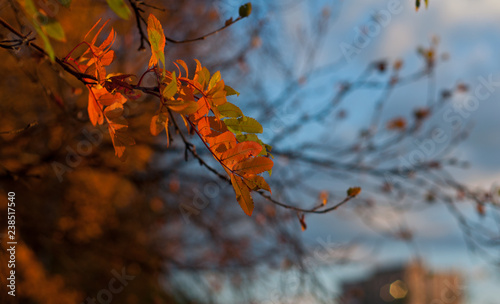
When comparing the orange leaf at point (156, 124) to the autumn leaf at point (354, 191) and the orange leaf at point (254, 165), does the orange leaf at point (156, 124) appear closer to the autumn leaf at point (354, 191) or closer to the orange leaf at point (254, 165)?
the orange leaf at point (254, 165)

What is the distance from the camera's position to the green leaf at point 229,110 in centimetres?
80

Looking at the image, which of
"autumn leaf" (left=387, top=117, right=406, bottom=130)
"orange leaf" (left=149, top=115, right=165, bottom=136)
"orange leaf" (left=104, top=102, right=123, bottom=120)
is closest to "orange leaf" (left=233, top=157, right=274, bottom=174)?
"orange leaf" (left=149, top=115, right=165, bottom=136)

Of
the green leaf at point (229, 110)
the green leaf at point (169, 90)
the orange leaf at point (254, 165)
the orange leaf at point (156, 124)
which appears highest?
the green leaf at point (229, 110)

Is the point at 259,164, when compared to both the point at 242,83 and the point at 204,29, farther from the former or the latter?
the point at 204,29

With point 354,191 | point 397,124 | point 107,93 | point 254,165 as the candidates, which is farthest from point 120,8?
point 397,124

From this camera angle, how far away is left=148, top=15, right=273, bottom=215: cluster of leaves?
0.77 m

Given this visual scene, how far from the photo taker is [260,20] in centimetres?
292

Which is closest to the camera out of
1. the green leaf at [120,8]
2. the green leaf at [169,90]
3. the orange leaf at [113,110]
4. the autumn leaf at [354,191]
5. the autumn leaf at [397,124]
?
the green leaf at [120,8]

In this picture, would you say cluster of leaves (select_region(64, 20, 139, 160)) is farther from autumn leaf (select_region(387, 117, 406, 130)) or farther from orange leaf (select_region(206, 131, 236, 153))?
autumn leaf (select_region(387, 117, 406, 130))

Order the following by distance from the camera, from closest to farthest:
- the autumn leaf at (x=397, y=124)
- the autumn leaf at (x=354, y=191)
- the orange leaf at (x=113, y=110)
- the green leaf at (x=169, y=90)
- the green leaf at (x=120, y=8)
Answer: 1. the green leaf at (x=120, y=8)
2. the green leaf at (x=169, y=90)
3. the orange leaf at (x=113, y=110)
4. the autumn leaf at (x=354, y=191)
5. the autumn leaf at (x=397, y=124)

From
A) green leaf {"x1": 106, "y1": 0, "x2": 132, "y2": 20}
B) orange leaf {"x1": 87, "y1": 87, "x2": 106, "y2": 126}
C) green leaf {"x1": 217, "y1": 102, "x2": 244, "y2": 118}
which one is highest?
orange leaf {"x1": 87, "y1": 87, "x2": 106, "y2": 126}

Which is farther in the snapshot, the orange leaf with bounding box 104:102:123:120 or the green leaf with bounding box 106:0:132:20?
the orange leaf with bounding box 104:102:123:120

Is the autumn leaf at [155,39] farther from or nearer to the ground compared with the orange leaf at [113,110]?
farther from the ground

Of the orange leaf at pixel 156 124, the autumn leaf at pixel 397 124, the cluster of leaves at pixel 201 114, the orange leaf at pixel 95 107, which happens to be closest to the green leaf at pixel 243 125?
the cluster of leaves at pixel 201 114
